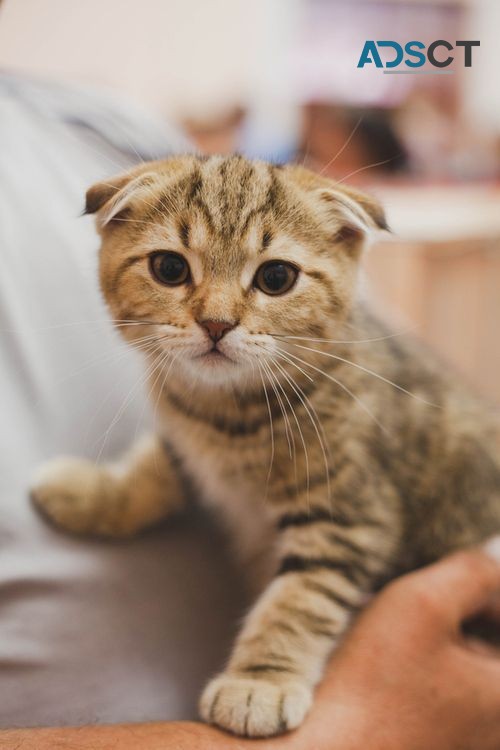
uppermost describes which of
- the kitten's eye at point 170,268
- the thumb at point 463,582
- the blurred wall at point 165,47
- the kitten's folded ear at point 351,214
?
the blurred wall at point 165,47

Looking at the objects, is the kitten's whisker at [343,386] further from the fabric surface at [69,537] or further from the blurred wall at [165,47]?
the blurred wall at [165,47]

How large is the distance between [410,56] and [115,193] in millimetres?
260

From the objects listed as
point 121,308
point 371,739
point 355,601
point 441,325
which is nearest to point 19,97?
point 121,308

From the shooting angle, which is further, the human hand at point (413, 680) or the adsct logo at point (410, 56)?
the human hand at point (413, 680)

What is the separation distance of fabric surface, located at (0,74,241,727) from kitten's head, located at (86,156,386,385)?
6 centimetres

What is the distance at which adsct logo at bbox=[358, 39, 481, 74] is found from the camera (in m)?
0.53

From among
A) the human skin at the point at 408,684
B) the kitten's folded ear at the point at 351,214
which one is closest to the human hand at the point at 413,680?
the human skin at the point at 408,684

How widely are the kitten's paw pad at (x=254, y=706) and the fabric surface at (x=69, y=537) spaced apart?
4 cm

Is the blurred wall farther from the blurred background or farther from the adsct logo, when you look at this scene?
the adsct logo

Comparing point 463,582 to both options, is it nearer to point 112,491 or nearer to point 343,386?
point 343,386

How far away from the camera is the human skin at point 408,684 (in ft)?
2.17

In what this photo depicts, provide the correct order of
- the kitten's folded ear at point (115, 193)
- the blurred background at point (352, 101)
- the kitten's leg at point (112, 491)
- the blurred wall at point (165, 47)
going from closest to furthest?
the kitten's folded ear at point (115, 193) → the kitten's leg at point (112, 491) → the blurred background at point (352, 101) → the blurred wall at point (165, 47)

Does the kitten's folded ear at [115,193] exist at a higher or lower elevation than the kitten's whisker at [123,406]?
higher

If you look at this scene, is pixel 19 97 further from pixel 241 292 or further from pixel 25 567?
pixel 25 567
